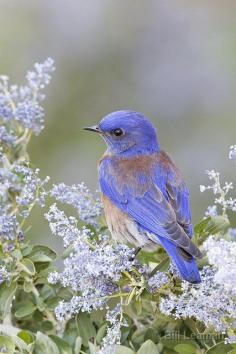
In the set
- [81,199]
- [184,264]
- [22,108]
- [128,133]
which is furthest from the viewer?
[128,133]

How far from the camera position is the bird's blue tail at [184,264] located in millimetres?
2293

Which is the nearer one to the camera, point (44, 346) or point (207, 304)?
point (207, 304)

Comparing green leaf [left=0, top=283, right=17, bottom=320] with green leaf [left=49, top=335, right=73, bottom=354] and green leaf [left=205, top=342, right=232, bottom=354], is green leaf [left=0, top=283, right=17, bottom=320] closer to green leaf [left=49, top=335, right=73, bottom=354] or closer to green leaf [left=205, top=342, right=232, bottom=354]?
green leaf [left=49, top=335, right=73, bottom=354]

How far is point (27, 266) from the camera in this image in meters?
2.46

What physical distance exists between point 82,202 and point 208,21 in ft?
19.9

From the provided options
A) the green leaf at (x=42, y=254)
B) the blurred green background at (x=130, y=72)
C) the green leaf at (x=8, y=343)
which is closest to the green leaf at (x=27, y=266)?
the green leaf at (x=42, y=254)

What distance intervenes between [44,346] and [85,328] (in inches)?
7.1

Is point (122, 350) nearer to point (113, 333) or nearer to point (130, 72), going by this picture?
point (113, 333)

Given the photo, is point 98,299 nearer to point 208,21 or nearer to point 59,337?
point 59,337

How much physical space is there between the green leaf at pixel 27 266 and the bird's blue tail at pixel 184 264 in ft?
1.35

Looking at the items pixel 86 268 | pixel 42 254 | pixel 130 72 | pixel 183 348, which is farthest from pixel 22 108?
pixel 130 72

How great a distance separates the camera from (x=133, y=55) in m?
7.33

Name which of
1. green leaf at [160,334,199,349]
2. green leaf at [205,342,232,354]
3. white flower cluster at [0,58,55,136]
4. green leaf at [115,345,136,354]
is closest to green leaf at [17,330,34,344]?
green leaf at [115,345,136,354]

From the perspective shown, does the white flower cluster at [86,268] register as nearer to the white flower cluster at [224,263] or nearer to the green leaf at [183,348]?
the green leaf at [183,348]
